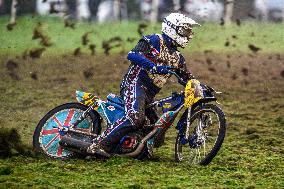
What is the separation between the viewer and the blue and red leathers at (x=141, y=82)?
31.3 ft

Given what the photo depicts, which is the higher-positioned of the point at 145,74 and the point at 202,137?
the point at 145,74

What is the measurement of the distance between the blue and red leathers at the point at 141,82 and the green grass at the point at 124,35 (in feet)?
53.8

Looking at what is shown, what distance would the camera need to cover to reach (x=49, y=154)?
989 centimetres

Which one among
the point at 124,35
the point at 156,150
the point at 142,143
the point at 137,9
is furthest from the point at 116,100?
A: the point at 137,9

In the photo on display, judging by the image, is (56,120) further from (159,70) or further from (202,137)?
(202,137)

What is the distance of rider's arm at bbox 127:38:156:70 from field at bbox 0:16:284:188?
127 cm

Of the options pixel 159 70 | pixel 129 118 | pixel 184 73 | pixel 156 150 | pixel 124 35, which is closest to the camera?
pixel 159 70

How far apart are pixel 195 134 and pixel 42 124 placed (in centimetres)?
205

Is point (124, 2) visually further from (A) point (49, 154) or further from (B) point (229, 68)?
(A) point (49, 154)

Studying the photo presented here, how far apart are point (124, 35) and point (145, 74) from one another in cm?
2068

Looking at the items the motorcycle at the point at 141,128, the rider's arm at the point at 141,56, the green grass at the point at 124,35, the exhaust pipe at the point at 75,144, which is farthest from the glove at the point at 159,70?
the green grass at the point at 124,35

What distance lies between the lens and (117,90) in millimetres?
18156

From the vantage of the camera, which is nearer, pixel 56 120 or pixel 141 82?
pixel 141 82

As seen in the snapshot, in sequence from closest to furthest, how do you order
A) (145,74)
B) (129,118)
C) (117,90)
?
1. (129,118)
2. (145,74)
3. (117,90)
